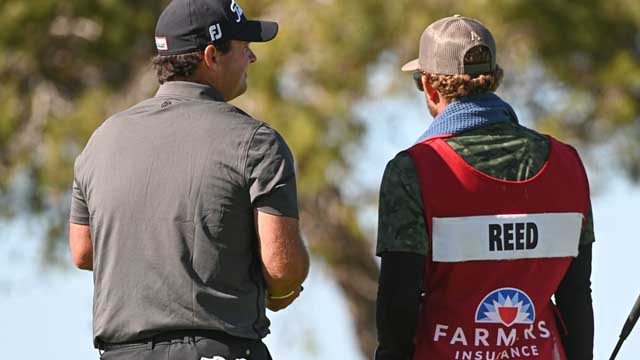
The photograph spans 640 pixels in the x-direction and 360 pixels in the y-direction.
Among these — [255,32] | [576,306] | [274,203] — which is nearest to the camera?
[274,203]

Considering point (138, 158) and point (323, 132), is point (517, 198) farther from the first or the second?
point (323, 132)

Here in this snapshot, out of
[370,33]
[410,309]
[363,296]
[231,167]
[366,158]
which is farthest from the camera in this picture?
[363,296]

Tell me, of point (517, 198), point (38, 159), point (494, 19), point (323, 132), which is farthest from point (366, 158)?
point (517, 198)

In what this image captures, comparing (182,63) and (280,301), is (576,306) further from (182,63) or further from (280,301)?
(182,63)

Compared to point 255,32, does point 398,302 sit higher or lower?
lower

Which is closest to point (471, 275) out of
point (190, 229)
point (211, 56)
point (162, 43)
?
point (190, 229)

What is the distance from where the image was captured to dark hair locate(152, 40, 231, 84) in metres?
3.12

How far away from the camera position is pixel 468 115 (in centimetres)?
319

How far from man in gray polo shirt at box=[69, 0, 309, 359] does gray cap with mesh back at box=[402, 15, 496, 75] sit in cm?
51

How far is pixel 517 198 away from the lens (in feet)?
10.4

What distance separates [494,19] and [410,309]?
6638mm

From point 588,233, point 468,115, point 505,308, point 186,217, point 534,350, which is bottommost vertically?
point 534,350

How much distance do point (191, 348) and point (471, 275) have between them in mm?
679

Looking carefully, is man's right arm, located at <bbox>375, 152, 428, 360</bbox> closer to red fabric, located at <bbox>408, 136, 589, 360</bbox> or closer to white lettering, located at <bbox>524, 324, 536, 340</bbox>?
red fabric, located at <bbox>408, 136, 589, 360</bbox>
